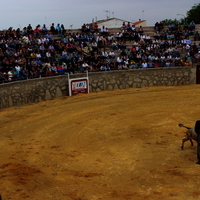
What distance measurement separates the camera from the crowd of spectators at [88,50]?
2514 centimetres

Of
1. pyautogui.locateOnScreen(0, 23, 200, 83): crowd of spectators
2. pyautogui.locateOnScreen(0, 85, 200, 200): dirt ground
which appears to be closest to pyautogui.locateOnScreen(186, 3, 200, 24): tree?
pyautogui.locateOnScreen(0, 23, 200, 83): crowd of spectators

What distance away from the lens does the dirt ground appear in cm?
1005

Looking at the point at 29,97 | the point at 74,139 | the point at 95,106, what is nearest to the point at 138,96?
the point at 95,106

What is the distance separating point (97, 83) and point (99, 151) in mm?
13189

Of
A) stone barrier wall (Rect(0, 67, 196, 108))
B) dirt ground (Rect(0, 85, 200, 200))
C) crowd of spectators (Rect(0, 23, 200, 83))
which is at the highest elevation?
crowd of spectators (Rect(0, 23, 200, 83))

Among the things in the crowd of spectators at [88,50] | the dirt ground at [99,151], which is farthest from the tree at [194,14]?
the dirt ground at [99,151]

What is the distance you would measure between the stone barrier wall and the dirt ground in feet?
3.19

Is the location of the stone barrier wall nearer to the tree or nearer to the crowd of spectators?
the crowd of spectators

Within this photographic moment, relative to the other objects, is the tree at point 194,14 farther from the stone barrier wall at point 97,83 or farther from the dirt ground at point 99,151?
the dirt ground at point 99,151

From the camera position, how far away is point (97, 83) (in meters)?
26.2

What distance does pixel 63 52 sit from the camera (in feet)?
90.2

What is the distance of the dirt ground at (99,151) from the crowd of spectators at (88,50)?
3968mm

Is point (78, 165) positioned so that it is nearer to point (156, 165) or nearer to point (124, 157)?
point (124, 157)

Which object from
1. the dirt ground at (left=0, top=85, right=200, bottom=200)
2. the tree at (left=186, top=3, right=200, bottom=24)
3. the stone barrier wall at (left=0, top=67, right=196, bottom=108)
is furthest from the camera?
the tree at (left=186, top=3, right=200, bottom=24)
